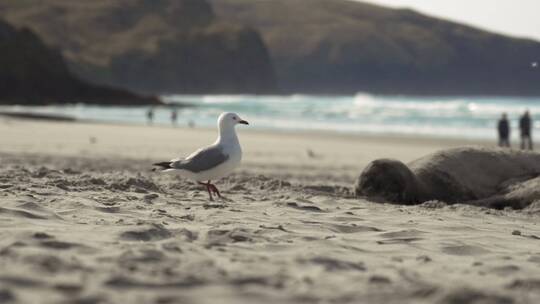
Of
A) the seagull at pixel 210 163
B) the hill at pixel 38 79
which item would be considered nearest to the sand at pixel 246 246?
the seagull at pixel 210 163

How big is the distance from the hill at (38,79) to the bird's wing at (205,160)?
216 ft

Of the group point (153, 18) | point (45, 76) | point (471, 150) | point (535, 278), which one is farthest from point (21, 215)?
point (153, 18)

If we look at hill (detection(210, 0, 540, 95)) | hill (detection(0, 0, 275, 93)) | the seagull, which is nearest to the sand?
the seagull

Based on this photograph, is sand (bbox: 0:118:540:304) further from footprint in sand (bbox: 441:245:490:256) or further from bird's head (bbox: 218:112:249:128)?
bird's head (bbox: 218:112:249:128)

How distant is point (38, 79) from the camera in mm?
78438

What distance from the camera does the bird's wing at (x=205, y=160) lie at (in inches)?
306

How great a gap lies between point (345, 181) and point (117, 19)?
167m

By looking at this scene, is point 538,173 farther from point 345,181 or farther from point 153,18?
point 153,18

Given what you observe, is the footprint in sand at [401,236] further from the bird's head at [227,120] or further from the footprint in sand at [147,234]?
the bird's head at [227,120]

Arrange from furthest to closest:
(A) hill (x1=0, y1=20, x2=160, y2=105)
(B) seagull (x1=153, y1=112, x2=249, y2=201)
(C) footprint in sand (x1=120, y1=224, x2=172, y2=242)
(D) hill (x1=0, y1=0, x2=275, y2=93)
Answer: (D) hill (x1=0, y1=0, x2=275, y2=93), (A) hill (x1=0, y1=20, x2=160, y2=105), (B) seagull (x1=153, y1=112, x2=249, y2=201), (C) footprint in sand (x1=120, y1=224, x2=172, y2=242)

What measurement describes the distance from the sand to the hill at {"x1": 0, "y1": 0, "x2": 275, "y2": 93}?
124800mm

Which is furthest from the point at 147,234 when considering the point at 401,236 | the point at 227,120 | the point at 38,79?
the point at 38,79

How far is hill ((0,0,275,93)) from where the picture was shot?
457 feet

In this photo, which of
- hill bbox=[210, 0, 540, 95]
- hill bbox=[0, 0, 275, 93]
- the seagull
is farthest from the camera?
hill bbox=[210, 0, 540, 95]
